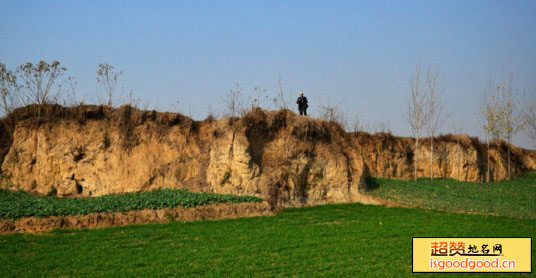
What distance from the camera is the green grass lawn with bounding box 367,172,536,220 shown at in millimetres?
26516

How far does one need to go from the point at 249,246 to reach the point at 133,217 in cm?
647

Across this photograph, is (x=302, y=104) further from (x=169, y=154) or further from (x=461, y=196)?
(x=461, y=196)

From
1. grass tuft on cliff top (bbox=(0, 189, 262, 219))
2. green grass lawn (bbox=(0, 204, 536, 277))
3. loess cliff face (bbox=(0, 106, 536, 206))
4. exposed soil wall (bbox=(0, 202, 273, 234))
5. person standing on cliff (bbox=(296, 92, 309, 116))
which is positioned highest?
person standing on cliff (bbox=(296, 92, 309, 116))

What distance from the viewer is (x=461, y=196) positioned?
32.0m

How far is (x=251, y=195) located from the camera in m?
26.6

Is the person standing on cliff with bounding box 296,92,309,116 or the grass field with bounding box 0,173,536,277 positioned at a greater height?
the person standing on cliff with bounding box 296,92,309,116

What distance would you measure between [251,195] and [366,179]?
1005cm

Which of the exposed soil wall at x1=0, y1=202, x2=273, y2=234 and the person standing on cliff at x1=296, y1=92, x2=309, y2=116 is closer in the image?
the exposed soil wall at x1=0, y1=202, x2=273, y2=234

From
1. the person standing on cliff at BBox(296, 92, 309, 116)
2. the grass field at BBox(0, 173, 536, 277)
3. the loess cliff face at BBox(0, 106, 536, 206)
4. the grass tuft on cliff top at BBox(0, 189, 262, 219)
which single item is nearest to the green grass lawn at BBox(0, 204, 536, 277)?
the grass field at BBox(0, 173, 536, 277)

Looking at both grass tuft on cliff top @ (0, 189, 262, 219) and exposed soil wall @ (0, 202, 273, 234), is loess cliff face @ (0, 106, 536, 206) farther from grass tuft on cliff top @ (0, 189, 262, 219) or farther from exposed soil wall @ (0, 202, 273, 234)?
exposed soil wall @ (0, 202, 273, 234)

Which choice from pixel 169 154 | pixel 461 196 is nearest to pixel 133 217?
pixel 169 154

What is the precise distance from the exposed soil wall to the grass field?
908mm

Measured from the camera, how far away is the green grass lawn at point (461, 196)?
26.5 m

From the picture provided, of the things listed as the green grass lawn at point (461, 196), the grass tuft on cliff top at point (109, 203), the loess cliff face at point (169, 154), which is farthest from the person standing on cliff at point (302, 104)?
the grass tuft on cliff top at point (109, 203)
